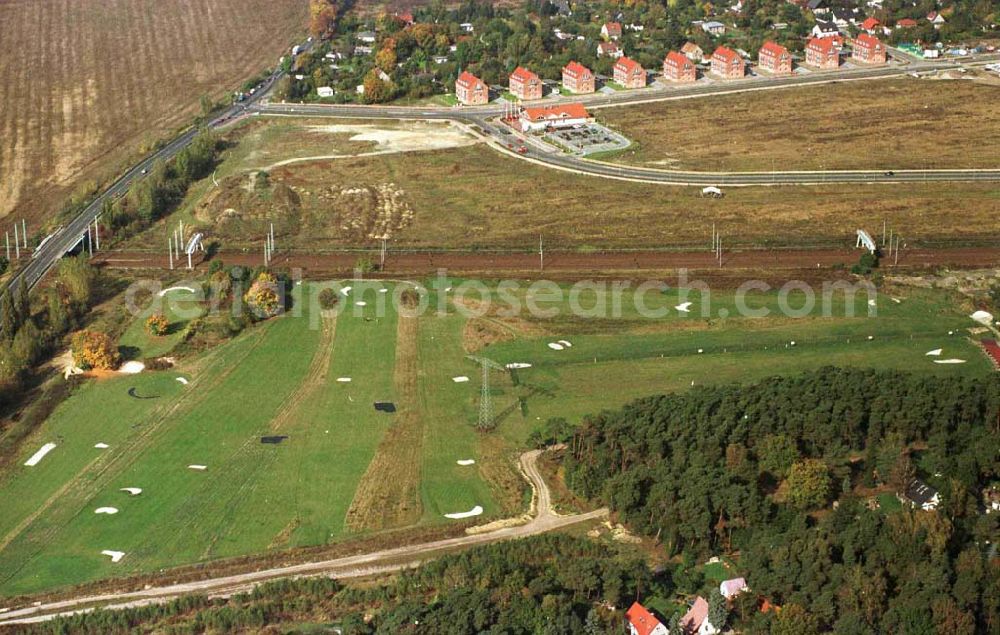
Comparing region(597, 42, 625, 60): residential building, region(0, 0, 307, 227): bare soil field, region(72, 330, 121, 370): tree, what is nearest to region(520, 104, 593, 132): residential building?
region(597, 42, 625, 60): residential building

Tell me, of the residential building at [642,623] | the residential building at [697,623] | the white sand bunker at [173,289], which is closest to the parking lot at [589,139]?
the white sand bunker at [173,289]

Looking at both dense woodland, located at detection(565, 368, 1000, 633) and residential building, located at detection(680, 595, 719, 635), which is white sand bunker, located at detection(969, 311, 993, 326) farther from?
residential building, located at detection(680, 595, 719, 635)

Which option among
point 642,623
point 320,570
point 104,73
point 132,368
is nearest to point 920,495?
point 642,623

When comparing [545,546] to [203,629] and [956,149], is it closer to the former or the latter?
[203,629]

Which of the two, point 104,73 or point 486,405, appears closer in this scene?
point 486,405

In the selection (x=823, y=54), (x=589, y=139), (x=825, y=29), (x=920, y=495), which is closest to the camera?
(x=920, y=495)

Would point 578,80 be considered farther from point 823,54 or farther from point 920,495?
point 920,495
